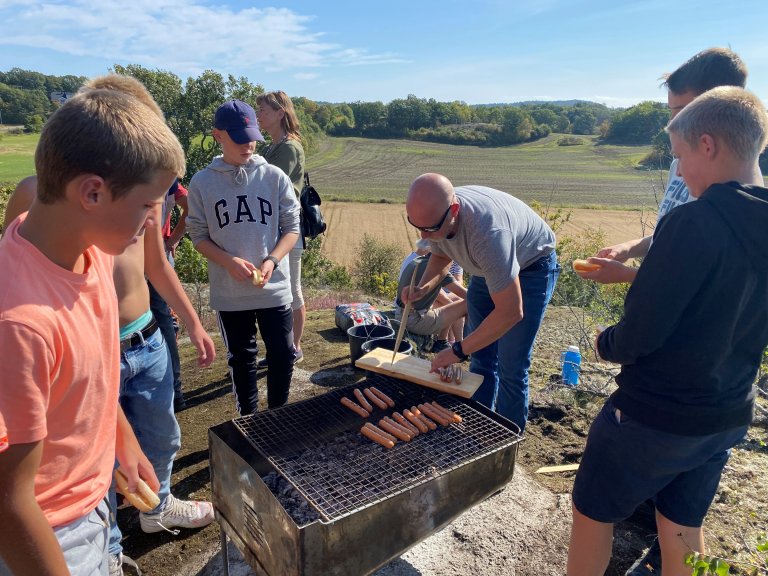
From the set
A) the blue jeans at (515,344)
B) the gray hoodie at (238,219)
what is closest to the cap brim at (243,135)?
the gray hoodie at (238,219)

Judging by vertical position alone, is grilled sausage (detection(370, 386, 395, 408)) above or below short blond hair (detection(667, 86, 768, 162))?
below

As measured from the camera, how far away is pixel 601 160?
54.1 m

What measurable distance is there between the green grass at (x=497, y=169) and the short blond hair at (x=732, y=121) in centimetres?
3328

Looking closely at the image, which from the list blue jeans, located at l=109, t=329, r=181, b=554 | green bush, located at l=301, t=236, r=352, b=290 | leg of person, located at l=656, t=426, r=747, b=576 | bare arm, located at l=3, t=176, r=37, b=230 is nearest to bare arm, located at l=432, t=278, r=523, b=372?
leg of person, located at l=656, t=426, r=747, b=576

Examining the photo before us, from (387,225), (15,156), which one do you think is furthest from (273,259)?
(15,156)

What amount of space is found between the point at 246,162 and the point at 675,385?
263 cm

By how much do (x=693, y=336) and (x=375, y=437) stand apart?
4.65ft

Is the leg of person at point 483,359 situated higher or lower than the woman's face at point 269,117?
lower

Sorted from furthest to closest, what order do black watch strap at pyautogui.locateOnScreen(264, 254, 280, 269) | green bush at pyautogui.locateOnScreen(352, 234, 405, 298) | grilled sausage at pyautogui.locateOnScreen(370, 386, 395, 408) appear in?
green bush at pyautogui.locateOnScreen(352, 234, 405, 298), black watch strap at pyautogui.locateOnScreen(264, 254, 280, 269), grilled sausage at pyautogui.locateOnScreen(370, 386, 395, 408)

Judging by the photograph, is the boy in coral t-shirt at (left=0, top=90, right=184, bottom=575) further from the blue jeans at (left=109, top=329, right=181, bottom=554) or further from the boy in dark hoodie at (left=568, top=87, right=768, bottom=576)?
the boy in dark hoodie at (left=568, top=87, right=768, bottom=576)

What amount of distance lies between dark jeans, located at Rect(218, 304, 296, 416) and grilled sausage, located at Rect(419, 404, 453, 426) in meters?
1.15

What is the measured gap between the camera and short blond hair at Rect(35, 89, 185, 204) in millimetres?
1142

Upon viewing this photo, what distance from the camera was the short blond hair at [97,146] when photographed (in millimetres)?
1142

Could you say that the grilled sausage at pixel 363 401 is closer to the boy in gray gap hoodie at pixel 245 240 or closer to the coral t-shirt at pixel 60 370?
the boy in gray gap hoodie at pixel 245 240
